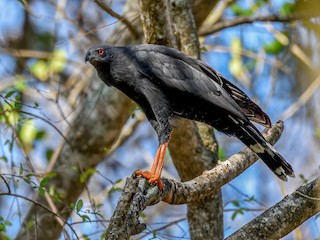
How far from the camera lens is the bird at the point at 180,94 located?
5656mm

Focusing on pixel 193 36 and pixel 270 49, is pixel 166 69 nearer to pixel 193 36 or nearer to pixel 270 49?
pixel 193 36

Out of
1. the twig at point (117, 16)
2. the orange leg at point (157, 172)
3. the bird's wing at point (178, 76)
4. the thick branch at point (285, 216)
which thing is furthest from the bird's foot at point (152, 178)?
the twig at point (117, 16)

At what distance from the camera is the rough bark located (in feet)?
13.5

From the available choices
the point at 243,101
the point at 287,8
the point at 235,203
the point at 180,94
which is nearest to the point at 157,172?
the point at 180,94

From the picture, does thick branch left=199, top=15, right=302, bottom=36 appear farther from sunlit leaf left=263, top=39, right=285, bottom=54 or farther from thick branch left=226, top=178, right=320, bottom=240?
thick branch left=226, top=178, right=320, bottom=240

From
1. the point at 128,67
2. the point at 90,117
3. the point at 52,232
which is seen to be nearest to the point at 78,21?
the point at 90,117

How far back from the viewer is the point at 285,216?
4715 millimetres

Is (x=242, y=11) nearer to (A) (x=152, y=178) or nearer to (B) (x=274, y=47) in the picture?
(B) (x=274, y=47)

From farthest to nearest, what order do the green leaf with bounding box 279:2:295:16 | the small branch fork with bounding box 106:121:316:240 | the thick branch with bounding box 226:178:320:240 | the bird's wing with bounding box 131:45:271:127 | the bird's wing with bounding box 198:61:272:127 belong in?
the green leaf with bounding box 279:2:295:16
the bird's wing with bounding box 198:61:272:127
the bird's wing with bounding box 131:45:271:127
the thick branch with bounding box 226:178:320:240
the small branch fork with bounding box 106:121:316:240

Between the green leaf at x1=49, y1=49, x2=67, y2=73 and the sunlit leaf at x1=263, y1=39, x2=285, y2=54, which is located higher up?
the green leaf at x1=49, y1=49, x2=67, y2=73

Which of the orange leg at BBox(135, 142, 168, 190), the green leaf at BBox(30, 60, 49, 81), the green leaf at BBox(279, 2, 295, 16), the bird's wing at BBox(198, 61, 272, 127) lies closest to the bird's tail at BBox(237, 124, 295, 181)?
the bird's wing at BBox(198, 61, 272, 127)

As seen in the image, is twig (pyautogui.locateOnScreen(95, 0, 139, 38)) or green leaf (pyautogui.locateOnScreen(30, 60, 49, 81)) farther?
green leaf (pyautogui.locateOnScreen(30, 60, 49, 81))

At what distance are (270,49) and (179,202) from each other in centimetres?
492

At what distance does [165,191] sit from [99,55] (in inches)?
67.4
